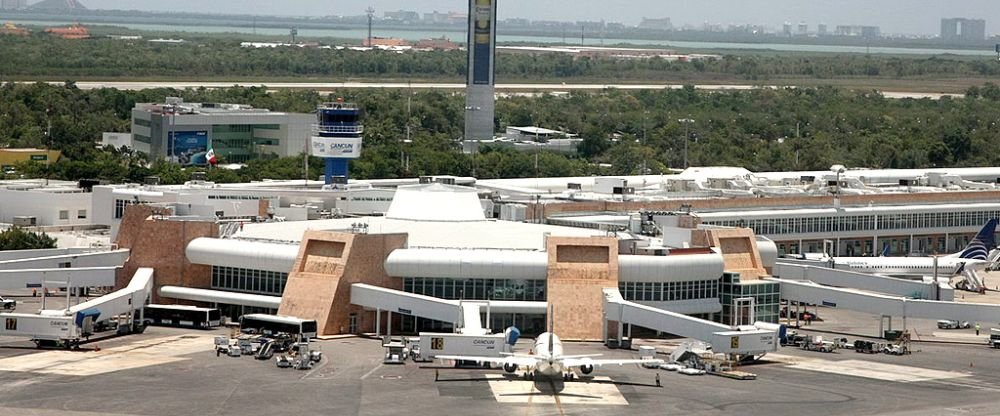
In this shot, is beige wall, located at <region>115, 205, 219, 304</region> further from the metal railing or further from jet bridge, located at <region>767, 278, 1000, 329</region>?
the metal railing

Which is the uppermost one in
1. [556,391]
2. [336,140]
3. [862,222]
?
[336,140]

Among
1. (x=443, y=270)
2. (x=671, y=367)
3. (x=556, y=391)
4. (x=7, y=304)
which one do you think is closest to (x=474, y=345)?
(x=556, y=391)

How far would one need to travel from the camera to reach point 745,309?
109250 millimetres

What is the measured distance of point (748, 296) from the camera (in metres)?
109

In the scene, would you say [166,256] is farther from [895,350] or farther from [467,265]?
[895,350]

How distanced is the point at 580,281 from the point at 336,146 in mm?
46105

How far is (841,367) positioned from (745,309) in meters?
10.9

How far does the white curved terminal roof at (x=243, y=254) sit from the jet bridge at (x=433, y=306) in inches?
213

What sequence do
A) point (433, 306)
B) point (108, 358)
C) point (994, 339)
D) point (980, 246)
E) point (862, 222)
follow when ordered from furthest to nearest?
1. point (862, 222)
2. point (980, 246)
3. point (994, 339)
4. point (433, 306)
5. point (108, 358)

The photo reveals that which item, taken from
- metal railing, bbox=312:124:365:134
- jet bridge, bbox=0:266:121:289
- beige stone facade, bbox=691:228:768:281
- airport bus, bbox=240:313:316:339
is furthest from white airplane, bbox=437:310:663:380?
metal railing, bbox=312:124:365:134

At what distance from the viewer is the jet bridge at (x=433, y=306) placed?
10025cm

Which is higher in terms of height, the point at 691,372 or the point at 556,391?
the point at 691,372

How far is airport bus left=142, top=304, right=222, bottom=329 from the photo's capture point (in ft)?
351

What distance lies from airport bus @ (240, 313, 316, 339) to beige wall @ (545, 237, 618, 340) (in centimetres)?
1202
